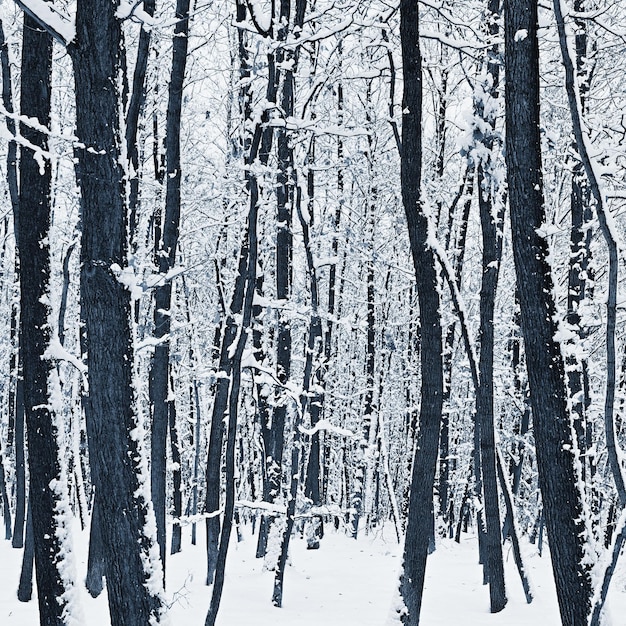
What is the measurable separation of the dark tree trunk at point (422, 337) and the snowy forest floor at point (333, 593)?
628 millimetres

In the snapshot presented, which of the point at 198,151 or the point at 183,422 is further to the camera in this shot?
the point at 183,422

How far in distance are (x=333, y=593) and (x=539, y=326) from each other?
28.7ft

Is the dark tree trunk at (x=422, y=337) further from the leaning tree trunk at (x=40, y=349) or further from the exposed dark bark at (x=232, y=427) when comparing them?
the leaning tree trunk at (x=40, y=349)

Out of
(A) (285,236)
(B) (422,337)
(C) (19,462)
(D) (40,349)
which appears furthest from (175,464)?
(B) (422,337)

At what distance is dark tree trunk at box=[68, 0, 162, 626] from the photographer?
Result: 5.38 m

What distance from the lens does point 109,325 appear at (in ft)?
18.1

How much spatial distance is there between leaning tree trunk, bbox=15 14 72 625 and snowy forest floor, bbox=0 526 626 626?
52cm

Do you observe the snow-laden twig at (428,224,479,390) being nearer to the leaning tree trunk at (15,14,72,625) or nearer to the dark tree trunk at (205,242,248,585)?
the dark tree trunk at (205,242,248,585)

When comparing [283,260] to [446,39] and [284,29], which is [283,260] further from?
[446,39]

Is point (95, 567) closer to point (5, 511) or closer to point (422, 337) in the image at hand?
point (422, 337)

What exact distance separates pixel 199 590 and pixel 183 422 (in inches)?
991

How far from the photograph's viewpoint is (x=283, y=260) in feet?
44.0

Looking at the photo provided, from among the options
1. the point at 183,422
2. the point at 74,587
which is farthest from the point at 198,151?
the point at 183,422

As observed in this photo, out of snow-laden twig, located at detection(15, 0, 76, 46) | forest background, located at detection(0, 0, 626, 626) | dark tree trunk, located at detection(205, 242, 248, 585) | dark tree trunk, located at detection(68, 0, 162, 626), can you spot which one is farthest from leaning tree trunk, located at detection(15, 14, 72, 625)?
dark tree trunk, located at detection(205, 242, 248, 585)
